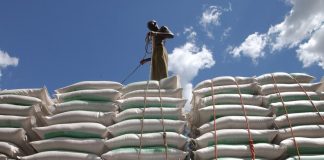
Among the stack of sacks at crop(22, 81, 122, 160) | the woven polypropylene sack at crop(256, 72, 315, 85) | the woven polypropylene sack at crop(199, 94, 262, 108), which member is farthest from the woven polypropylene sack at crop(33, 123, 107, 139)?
the woven polypropylene sack at crop(256, 72, 315, 85)

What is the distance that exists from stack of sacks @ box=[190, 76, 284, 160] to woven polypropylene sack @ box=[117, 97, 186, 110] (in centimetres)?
21

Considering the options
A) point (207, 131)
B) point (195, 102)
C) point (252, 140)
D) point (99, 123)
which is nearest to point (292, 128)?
point (252, 140)

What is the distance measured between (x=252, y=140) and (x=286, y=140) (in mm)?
270

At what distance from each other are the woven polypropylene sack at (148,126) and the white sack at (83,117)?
172 millimetres

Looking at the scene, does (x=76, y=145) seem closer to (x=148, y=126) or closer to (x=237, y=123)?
(x=148, y=126)

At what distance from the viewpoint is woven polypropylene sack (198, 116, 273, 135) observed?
3.28 meters

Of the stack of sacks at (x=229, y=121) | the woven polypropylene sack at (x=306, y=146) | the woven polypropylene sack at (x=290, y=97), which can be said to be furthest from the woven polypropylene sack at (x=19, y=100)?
the woven polypropylene sack at (x=306, y=146)

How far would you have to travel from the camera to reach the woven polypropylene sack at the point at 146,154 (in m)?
3.03

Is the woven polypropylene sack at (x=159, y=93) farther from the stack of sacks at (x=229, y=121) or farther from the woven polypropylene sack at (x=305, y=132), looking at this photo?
the woven polypropylene sack at (x=305, y=132)

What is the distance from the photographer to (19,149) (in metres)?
3.37

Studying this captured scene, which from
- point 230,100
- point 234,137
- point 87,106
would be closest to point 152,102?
point 87,106

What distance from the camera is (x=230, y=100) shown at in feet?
11.7

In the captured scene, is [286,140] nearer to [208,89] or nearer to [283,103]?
[283,103]

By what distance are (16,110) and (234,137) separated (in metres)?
1.98
